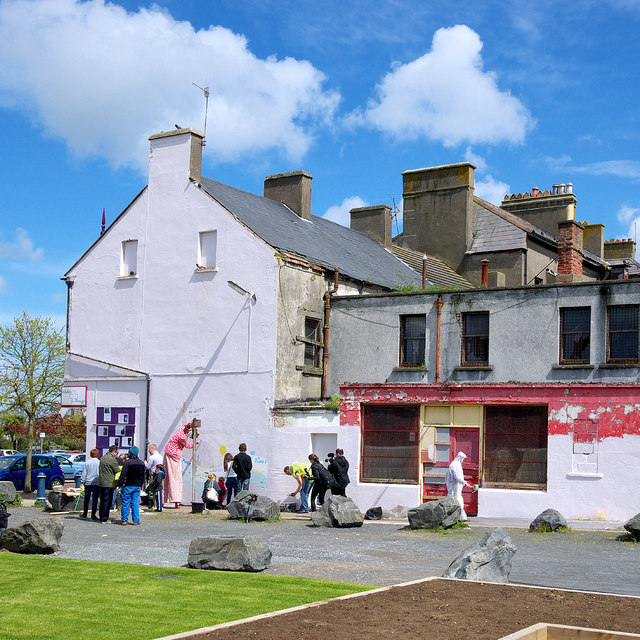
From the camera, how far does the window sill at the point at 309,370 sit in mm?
28509

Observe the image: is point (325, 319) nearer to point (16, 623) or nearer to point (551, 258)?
point (551, 258)

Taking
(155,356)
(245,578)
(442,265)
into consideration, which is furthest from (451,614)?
(442,265)

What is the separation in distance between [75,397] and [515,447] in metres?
14.4

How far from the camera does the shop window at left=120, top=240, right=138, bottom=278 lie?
31141 millimetres

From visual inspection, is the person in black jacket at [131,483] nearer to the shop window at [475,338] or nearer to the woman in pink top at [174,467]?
the woman in pink top at [174,467]

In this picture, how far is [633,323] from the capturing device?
2467 cm

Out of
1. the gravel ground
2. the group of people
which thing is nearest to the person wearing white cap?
the gravel ground

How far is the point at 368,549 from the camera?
54.5ft

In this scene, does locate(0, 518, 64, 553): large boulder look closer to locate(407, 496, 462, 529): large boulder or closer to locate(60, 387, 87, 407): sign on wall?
locate(407, 496, 462, 529): large boulder

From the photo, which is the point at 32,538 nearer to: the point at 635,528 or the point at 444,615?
the point at 444,615

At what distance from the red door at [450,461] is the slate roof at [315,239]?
24.0ft

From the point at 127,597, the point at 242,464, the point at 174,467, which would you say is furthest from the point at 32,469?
the point at 127,597

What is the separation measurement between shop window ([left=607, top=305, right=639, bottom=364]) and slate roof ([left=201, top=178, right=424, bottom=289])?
348 inches

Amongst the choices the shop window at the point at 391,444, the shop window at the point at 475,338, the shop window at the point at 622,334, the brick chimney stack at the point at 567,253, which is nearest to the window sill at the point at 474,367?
the shop window at the point at 475,338
